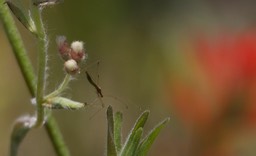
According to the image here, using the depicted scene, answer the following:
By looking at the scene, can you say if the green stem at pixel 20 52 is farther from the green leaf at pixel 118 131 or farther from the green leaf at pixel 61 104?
the green leaf at pixel 118 131

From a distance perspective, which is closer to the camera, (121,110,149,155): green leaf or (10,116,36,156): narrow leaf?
(121,110,149,155): green leaf

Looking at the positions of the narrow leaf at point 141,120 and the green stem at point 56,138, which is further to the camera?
the green stem at point 56,138

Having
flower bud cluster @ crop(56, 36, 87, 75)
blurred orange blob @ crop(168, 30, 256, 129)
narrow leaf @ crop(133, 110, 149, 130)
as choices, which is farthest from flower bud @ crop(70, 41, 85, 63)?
blurred orange blob @ crop(168, 30, 256, 129)

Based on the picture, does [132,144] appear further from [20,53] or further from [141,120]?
[20,53]

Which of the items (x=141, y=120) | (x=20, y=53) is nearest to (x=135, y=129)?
(x=141, y=120)

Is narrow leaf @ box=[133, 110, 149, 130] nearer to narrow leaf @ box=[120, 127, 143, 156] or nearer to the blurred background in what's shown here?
narrow leaf @ box=[120, 127, 143, 156]

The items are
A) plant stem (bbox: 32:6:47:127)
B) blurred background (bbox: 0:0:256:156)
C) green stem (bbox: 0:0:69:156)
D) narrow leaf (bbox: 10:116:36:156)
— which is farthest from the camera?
blurred background (bbox: 0:0:256:156)

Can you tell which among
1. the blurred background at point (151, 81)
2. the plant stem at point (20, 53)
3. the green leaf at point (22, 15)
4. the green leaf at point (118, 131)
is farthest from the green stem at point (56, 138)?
the blurred background at point (151, 81)
